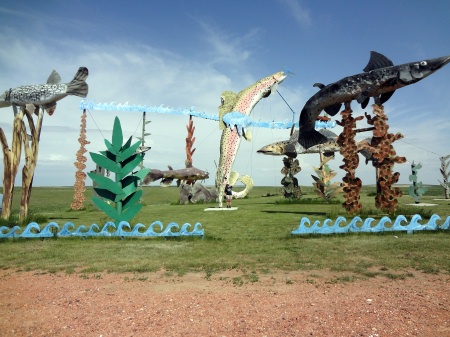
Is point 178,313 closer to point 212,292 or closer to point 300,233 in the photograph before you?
point 212,292

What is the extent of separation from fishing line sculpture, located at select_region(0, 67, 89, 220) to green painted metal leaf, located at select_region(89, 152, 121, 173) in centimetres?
351

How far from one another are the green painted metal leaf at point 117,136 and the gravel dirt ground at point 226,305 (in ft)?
13.6

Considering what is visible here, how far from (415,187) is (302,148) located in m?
6.35

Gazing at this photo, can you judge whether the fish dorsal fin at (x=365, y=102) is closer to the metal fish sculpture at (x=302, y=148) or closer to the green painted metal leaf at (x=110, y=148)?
the green painted metal leaf at (x=110, y=148)

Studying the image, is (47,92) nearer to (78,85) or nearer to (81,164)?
(78,85)

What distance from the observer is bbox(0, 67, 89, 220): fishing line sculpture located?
33.1 feet

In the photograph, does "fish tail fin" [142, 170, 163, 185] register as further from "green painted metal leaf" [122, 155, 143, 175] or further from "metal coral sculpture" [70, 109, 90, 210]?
"green painted metal leaf" [122, 155, 143, 175]

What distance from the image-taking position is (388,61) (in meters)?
9.70

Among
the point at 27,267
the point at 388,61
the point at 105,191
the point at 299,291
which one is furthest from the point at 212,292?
the point at 388,61

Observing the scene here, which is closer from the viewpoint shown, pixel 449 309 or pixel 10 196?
pixel 449 309

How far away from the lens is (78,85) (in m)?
10.7

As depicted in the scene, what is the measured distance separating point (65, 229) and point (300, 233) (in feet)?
18.6

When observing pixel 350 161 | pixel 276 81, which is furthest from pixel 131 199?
pixel 276 81

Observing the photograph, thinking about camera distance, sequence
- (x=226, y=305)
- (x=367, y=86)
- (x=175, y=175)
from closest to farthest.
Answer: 1. (x=226, y=305)
2. (x=367, y=86)
3. (x=175, y=175)
